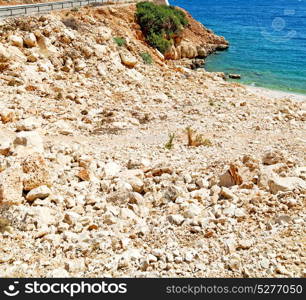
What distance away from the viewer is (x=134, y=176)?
909 centimetres

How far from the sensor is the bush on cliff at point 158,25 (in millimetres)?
29516

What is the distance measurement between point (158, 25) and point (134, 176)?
25105mm

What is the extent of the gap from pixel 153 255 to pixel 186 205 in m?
1.97

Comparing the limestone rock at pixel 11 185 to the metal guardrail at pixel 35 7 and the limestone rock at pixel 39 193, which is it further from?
the metal guardrail at pixel 35 7

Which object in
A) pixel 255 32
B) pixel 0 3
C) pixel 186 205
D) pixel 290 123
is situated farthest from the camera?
pixel 255 32

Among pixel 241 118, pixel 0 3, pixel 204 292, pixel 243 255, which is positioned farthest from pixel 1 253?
pixel 0 3

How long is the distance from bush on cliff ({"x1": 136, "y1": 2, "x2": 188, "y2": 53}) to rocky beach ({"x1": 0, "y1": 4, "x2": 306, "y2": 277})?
37.8ft

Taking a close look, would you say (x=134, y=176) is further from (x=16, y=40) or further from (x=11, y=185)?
(x=16, y=40)

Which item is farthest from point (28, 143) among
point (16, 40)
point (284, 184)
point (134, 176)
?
point (16, 40)

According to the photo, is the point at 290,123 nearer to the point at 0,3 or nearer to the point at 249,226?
the point at 249,226

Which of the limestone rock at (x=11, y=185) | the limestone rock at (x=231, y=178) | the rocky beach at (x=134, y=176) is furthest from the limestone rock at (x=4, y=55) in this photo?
the limestone rock at (x=231, y=178)

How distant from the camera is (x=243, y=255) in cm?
583

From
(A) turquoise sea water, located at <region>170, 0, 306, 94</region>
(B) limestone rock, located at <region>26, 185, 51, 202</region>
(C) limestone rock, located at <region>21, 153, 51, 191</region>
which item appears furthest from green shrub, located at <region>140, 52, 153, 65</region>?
(B) limestone rock, located at <region>26, 185, 51, 202</region>

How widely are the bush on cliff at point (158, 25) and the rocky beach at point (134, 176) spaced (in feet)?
37.8
